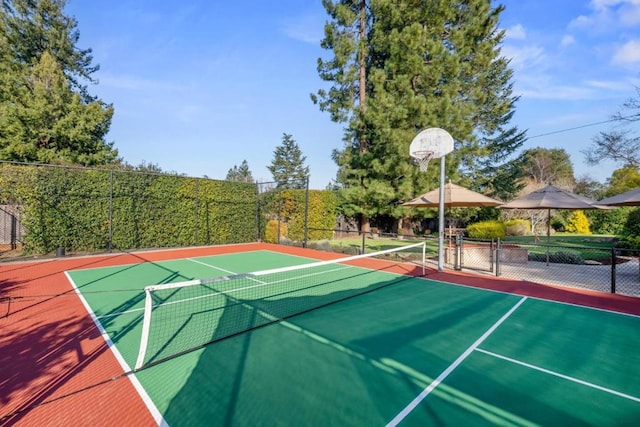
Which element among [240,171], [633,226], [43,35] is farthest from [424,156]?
[240,171]

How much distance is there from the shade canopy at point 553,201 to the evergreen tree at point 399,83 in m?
7.06

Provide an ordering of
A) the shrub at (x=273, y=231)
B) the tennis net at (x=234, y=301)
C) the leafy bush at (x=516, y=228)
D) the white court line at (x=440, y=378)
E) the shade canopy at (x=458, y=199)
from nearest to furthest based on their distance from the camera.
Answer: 1. the white court line at (x=440, y=378)
2. the tennis net at (x=234, y=301)
3. the shade canopy at (x=458, y=199)
4. the shrub at (x=273, y=231)
5. the leafy bush at (x=516, y=228)

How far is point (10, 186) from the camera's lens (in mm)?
10781

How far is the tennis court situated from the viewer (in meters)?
3.00

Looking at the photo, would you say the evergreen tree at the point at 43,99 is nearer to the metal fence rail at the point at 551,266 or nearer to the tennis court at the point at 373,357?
the tennis court at the point at 373,357

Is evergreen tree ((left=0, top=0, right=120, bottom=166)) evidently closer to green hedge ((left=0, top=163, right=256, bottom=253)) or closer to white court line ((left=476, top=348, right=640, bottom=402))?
green hedge ((left=0, top=163, right=256, bottom=253))

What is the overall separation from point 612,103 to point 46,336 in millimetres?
26229

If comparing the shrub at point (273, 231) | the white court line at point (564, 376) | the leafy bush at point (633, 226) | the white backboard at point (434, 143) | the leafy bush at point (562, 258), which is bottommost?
the white court line at point (564, 376)

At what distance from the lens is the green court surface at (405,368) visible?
2967mm

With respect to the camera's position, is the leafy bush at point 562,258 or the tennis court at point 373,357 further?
the leafy bush at point 562,258

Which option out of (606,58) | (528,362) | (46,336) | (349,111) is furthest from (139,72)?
A: (606,58)

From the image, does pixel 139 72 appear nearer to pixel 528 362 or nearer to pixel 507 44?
pixel 528 362

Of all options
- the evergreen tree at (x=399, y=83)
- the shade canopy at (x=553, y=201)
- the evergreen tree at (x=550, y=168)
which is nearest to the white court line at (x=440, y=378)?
the shade canopy at (x=553, y=201)

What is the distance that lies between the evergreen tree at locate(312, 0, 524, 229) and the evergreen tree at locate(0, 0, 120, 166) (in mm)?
14443
